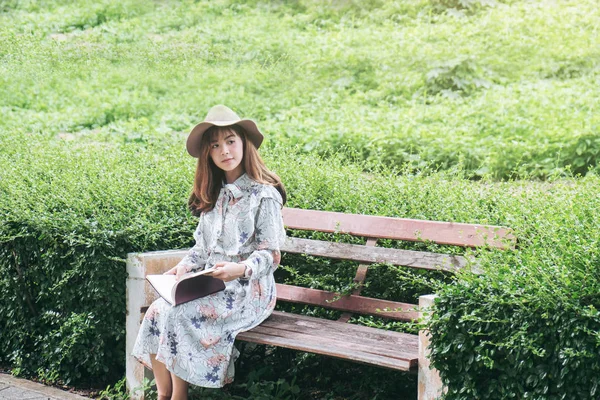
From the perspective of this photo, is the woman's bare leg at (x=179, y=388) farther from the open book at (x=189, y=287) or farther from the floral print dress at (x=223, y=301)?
the open book at (x=189, y=287)

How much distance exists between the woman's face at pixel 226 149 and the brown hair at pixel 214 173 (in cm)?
3

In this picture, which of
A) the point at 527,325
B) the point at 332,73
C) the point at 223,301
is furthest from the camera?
the point at 332,73

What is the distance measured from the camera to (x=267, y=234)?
4.02 metres

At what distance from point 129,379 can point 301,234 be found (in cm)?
118

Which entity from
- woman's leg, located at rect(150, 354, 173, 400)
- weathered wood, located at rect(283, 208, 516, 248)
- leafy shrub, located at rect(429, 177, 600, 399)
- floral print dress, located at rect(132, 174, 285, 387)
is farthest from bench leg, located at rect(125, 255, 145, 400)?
leafy shrub, located at rect(429, 177, 600, 399)

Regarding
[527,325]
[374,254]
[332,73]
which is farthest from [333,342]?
[332,73]

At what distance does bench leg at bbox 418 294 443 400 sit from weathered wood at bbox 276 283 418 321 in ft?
1.65

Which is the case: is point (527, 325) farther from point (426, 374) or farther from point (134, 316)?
point (134, 316)

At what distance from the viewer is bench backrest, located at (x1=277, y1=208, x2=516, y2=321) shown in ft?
12.7

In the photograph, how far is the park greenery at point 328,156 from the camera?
317cm

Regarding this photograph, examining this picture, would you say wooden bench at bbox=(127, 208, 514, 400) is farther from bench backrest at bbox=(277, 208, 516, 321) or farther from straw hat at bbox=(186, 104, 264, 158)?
straw hat at bbox=(186, 104, 264, 158)

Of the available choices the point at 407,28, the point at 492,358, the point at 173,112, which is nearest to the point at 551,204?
the point at 492,358

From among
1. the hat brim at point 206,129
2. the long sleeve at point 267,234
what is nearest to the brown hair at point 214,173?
the hat brim at point 206,129

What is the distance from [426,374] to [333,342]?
520mm
